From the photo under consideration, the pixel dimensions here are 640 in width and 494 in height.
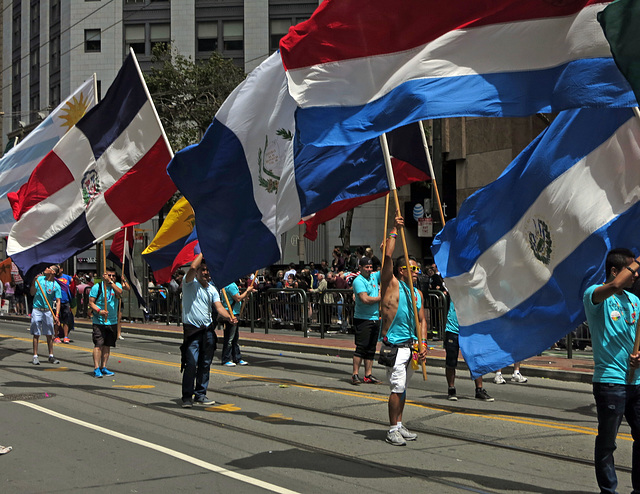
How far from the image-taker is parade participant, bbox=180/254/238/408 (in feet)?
34.5

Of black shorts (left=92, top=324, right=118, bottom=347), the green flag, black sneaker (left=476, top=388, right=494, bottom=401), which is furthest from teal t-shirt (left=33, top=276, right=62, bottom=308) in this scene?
the green flag

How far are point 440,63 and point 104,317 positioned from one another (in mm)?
8705

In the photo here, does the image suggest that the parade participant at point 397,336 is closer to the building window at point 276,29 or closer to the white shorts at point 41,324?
the white shorts at point 41,324

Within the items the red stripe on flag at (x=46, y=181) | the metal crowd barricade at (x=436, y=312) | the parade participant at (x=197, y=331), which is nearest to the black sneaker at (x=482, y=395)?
the parade participant at (x=197, y=331)

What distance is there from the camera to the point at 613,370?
5.65 m

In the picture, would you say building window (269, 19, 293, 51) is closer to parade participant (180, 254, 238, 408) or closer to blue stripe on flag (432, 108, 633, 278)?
parade participant (180, 254, 238, 408)

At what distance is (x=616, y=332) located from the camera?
224 inches

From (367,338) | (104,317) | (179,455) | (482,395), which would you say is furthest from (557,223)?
(104,317)

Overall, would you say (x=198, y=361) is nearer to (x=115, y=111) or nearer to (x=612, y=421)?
(x=115, y=111)

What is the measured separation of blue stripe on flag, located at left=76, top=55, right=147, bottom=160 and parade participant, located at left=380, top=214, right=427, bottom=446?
6.18 m

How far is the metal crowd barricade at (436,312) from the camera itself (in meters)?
17.9

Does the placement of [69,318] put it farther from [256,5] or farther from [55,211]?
[256,5]

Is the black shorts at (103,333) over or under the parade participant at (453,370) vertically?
over

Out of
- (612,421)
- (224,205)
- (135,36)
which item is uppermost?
(135,36)
